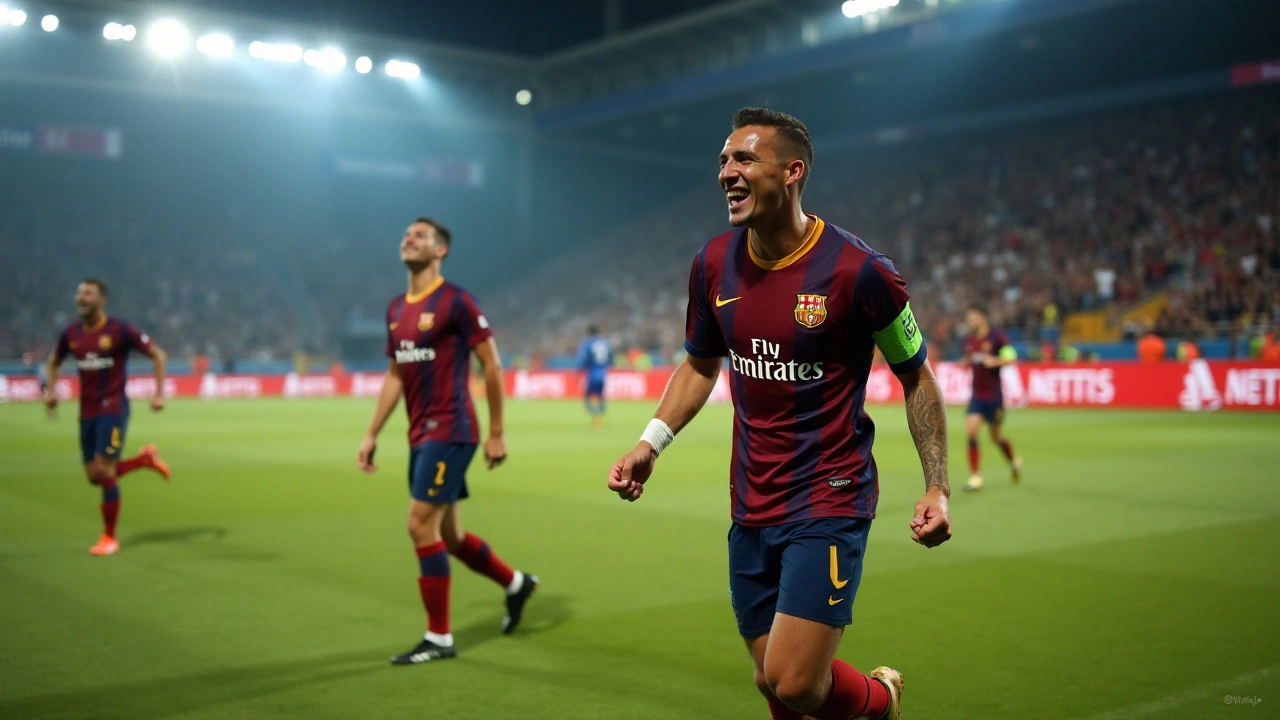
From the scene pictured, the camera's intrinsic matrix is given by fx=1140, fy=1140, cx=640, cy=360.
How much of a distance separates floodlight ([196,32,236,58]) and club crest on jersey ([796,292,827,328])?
4528cm

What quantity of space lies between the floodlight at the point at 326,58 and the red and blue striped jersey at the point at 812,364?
4648 centimetres

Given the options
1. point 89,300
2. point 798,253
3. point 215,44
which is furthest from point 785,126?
point 215,44

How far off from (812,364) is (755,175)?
2.24 feet

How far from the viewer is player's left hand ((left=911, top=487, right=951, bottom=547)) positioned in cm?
359

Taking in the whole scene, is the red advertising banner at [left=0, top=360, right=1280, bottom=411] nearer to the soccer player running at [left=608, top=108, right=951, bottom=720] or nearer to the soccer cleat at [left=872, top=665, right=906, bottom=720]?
the soccer cleat at [left=872, top=665, right=906, bottom=720]

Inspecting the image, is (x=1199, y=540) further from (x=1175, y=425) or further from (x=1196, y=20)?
(x=1196, y=20)

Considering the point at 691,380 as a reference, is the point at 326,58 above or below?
above

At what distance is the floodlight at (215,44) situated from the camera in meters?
44.2

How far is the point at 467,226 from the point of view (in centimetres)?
5812

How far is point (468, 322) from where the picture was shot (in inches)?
269

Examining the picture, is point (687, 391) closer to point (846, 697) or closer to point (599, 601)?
point (846, 697)

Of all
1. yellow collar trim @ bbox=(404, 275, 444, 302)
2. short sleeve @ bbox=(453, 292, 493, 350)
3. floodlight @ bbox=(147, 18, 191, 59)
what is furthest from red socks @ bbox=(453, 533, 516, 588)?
floodlight @ bbox=(147, 18, 191, 59)

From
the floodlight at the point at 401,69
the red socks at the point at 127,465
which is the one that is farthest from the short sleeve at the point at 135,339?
the floodlight at the point at 401,69

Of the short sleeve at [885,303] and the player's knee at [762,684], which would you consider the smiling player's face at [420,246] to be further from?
the player's knee at [762,684]
